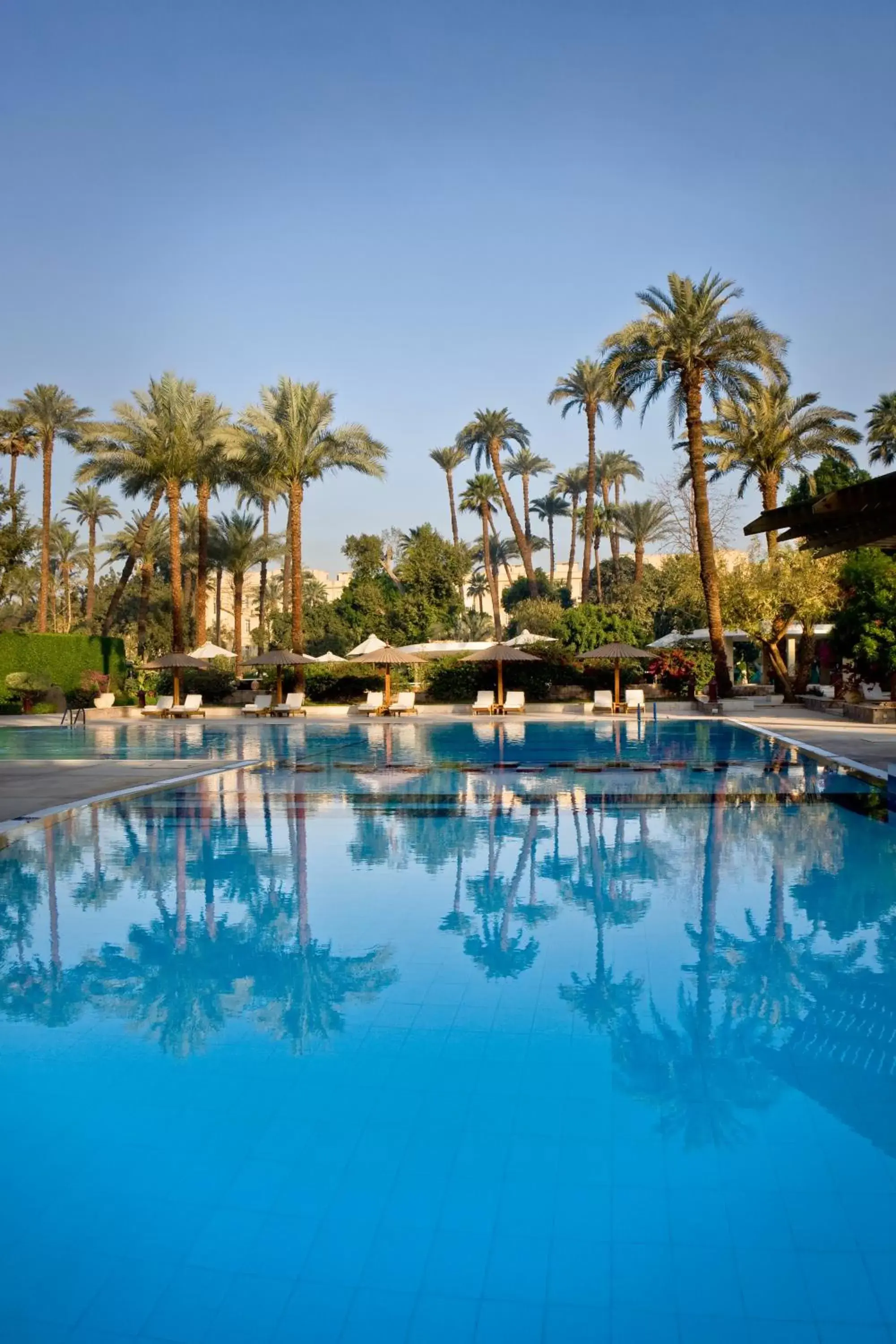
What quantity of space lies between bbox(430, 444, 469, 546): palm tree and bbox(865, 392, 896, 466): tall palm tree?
74.0 ft

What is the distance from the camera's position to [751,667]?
44.6m

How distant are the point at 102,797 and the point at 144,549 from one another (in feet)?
109

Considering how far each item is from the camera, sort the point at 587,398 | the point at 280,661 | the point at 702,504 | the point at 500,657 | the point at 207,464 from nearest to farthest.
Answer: the point at 702,504 → the point at 500,657 → the point at 280,661 → the point at 207,464 → the point at 587,398

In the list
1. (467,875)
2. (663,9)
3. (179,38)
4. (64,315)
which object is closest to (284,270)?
(64,315)

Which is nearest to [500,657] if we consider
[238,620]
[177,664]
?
[177,664]

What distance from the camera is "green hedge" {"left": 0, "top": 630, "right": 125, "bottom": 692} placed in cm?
3256

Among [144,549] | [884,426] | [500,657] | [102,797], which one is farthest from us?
[144,549]

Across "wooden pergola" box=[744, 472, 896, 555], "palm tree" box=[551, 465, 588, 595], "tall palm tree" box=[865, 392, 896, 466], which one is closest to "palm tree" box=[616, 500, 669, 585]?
"palm tree" box=[551, 465, 588, 595]

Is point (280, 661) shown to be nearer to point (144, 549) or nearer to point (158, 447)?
point (158, 447)

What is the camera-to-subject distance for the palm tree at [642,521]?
56.4 meters

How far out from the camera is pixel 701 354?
93.9 feet

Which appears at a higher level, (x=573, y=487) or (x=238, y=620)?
(x=573, y=487)

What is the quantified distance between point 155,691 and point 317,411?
38.1 ft

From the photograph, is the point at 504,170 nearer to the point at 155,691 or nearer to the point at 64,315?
the point at 64,315
